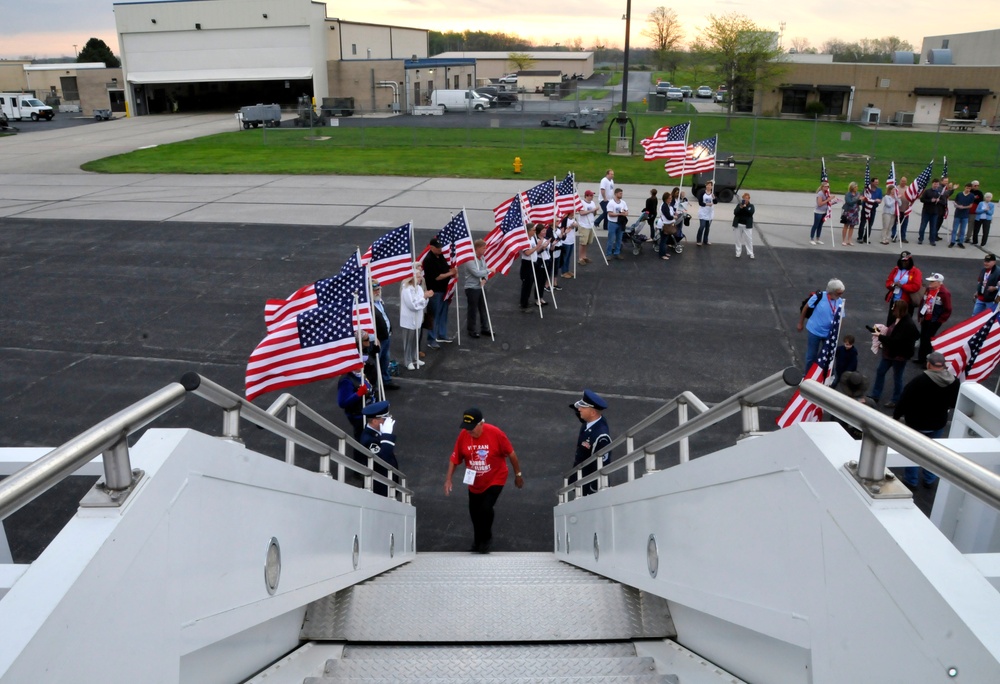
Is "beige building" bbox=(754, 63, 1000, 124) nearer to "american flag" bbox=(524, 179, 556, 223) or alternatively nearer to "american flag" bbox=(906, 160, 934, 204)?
"american flag" bbox=(906, 160, 934, 204)

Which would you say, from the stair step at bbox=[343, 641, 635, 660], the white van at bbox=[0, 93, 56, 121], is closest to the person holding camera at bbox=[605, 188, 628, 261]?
the stair step at bbox=[343, 641, 635, 660]

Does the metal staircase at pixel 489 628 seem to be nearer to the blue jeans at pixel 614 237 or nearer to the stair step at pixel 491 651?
the stair step at pixel 491 651

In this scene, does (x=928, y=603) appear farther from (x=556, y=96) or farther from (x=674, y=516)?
(x=556, y=96)

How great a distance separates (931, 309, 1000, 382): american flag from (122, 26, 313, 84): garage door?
62.4 meters

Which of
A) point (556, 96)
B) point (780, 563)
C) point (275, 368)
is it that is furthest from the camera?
point (556, 96)

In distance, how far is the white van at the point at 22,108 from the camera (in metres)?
61.2

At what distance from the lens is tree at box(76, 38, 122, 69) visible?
362ft

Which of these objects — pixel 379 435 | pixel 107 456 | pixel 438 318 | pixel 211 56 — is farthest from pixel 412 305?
pixel 211 56

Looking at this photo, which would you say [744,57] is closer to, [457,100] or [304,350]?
[457,100]

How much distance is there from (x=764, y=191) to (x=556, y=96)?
5570cm

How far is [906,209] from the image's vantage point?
67.8 feet

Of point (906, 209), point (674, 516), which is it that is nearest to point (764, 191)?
point (906, 209)

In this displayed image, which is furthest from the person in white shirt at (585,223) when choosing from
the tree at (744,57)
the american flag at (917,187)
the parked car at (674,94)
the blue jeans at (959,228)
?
the parked car at (674,94)

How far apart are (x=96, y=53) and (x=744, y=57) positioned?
9838 cm
